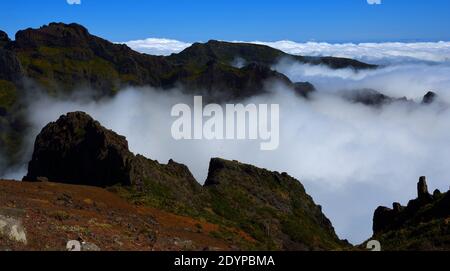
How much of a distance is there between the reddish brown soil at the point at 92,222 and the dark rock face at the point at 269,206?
18.2 metres

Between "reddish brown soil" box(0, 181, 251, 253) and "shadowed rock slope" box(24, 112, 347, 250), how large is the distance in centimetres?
391

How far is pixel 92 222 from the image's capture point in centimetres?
3659

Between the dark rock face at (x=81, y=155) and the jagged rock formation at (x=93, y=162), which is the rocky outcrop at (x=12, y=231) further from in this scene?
the dark rock face at (x=81, y=155)

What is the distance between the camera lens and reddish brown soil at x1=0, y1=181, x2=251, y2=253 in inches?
1205

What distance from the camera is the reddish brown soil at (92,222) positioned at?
100 feet

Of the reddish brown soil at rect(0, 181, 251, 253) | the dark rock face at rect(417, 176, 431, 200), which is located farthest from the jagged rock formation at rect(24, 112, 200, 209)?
the dark rock face at rect(417, 176, 431, 200)

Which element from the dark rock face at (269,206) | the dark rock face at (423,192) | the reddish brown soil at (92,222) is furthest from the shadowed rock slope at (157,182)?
the dark rock face at (423,192)

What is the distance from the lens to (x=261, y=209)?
82.7 metres

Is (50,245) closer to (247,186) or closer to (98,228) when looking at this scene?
(98,228)

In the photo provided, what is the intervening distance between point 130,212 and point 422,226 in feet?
84.1

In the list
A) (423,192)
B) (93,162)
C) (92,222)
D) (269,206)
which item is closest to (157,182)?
(93,162)
